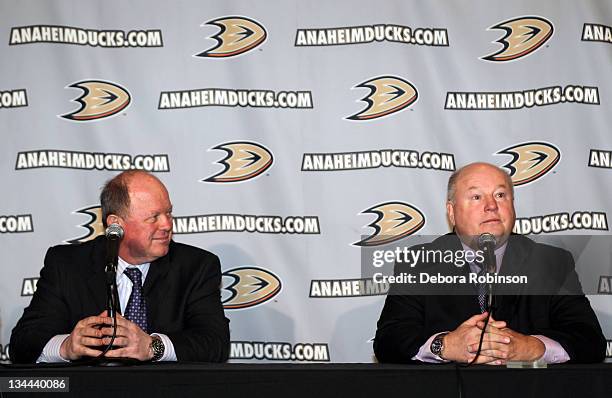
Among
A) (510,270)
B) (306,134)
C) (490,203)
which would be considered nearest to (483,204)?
(490,203)

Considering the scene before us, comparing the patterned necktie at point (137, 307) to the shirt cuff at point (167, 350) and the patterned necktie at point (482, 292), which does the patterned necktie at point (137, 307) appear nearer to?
the shirt cuff at point (167, 350)

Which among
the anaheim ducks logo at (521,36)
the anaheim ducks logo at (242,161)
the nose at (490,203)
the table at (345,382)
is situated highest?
the anaheim ducks logo at (521,36)

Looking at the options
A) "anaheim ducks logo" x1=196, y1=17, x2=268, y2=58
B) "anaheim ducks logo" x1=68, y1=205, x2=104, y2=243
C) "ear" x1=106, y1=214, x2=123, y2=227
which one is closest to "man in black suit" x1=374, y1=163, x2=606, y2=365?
"ear" x1=106, y1=214, x2=123, y2=227

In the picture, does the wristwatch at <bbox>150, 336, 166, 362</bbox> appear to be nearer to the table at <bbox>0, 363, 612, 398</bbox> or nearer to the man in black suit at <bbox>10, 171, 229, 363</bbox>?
the man in black suit at <bbox>10, 171, 229, 363</bbox>

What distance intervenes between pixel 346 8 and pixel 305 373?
96.8 inches

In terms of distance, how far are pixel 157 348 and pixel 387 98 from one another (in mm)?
1851

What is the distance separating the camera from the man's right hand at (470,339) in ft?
9.02

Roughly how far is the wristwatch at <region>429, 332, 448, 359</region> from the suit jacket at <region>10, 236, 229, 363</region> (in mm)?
912

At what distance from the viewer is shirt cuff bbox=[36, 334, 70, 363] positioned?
3156 mm

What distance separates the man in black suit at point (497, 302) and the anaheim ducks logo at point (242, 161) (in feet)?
3.67

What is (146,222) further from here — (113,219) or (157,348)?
(157,348)

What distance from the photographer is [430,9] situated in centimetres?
432

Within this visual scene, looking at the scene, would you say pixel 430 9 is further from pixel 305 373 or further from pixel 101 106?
pixel 305 373

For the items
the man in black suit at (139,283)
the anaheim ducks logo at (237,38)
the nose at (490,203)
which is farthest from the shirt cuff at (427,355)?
the anaheim ducks logo at (237,38)
